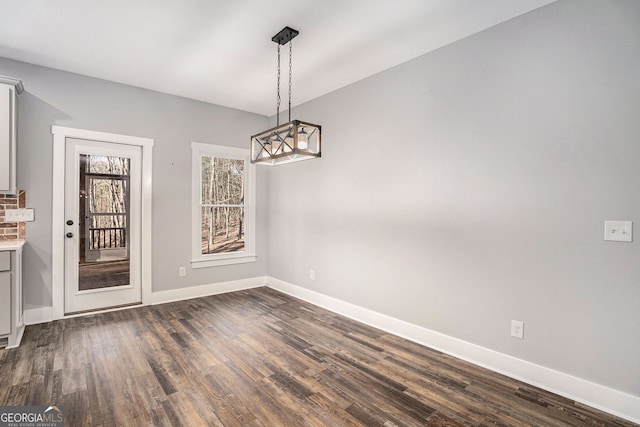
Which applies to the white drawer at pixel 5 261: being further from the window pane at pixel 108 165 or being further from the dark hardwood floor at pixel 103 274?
the window pane at pixel 108 165

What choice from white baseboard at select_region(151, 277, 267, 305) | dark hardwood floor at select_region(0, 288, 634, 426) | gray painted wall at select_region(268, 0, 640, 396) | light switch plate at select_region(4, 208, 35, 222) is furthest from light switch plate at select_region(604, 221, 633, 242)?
light switch plate at select_region(4, 208, 35, 222)

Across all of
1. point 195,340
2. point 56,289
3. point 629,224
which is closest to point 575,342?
point 629,224

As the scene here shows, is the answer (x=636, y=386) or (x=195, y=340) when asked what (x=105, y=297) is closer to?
(x=195, y=340)

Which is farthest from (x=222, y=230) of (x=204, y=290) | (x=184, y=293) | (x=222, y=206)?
(x=184, y=293)

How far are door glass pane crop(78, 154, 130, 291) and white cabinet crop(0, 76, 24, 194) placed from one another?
65 cm

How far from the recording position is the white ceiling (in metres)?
2.42

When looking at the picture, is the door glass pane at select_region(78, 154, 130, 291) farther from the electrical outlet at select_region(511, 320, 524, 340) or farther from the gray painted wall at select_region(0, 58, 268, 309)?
the electrical outlet at select_region(511, 320, 524, 340)

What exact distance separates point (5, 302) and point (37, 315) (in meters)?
0.85

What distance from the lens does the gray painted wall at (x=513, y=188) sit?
2.04 meters

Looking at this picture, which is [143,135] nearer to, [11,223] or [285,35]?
[11,223]

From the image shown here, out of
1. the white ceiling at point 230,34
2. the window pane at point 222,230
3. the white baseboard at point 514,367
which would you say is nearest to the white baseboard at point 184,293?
the window pane at point 222,230

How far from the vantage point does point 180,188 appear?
441 cm

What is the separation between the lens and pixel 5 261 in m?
2.75

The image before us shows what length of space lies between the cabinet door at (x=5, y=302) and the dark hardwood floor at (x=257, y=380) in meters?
0.21
